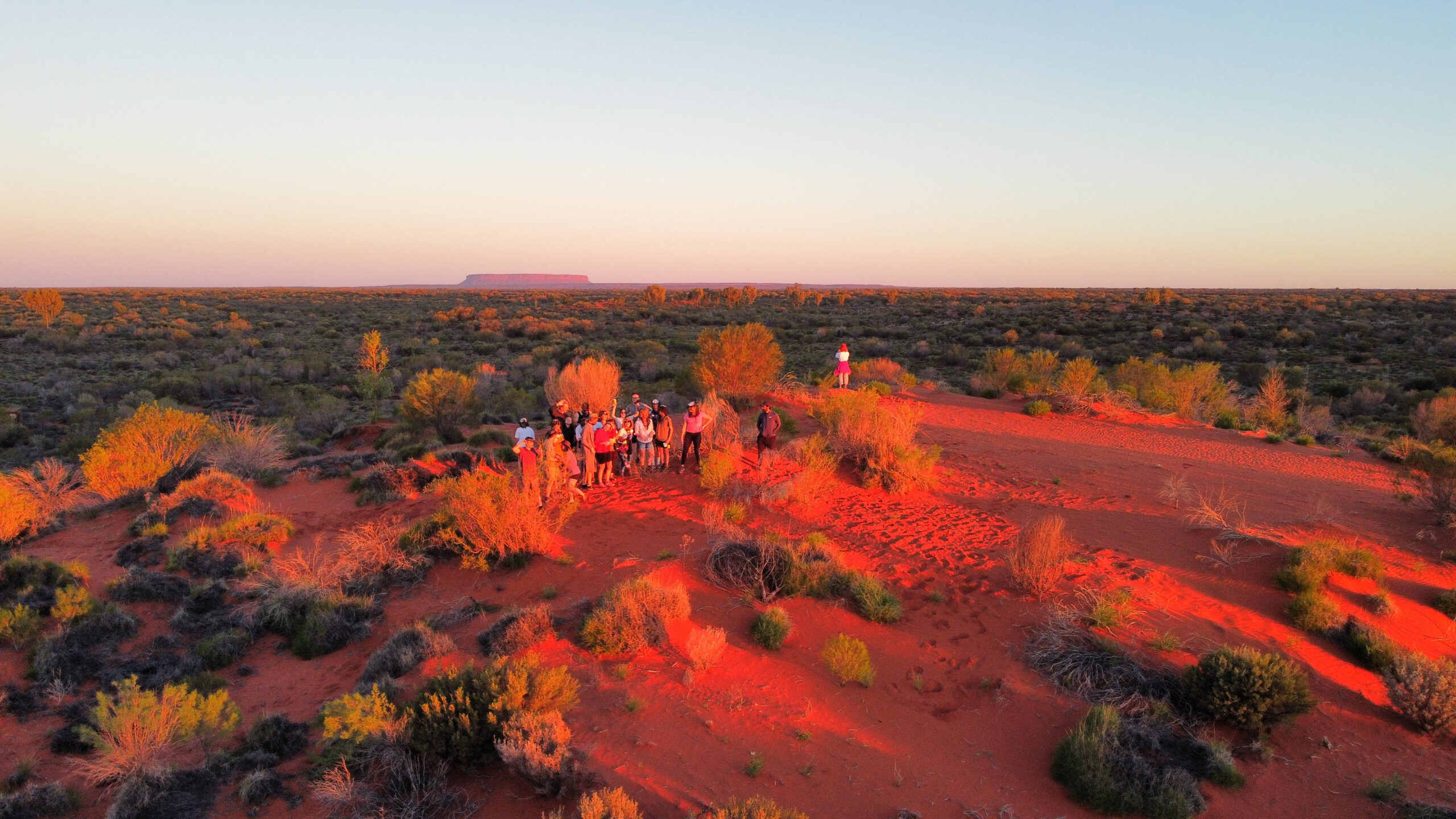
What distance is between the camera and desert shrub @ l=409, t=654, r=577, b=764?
5.20 meters

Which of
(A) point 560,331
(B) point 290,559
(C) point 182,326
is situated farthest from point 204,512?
(C) point 182,326

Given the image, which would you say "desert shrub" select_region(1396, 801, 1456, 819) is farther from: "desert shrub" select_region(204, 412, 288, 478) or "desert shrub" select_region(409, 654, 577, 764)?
"desert shrub" select_region(204, 412, 288, 478)

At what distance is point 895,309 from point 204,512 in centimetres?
4806

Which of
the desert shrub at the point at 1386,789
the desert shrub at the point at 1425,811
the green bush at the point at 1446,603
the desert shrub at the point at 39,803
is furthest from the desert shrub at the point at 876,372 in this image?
the desert shrub at the point at 39,803

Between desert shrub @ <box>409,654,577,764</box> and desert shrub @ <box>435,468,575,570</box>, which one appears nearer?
desert shrub @ <box>409,654,577,764</box>

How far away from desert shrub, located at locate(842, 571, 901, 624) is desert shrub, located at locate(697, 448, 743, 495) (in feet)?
10.5

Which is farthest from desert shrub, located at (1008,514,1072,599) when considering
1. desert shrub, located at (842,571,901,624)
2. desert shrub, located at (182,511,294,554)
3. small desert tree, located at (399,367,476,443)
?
small desert tree, located at (399,367,476,443)

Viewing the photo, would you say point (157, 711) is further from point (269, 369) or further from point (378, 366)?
point (269, 369)

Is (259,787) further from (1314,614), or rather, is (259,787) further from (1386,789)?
(1314,614)

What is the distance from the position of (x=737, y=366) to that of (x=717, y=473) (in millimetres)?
6135

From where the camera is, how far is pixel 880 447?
1073 cm

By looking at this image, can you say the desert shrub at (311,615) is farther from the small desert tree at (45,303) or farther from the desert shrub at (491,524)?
the small desert tree at (45,303)

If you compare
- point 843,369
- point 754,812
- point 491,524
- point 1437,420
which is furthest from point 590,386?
point 1437,420

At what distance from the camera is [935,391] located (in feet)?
61.6
